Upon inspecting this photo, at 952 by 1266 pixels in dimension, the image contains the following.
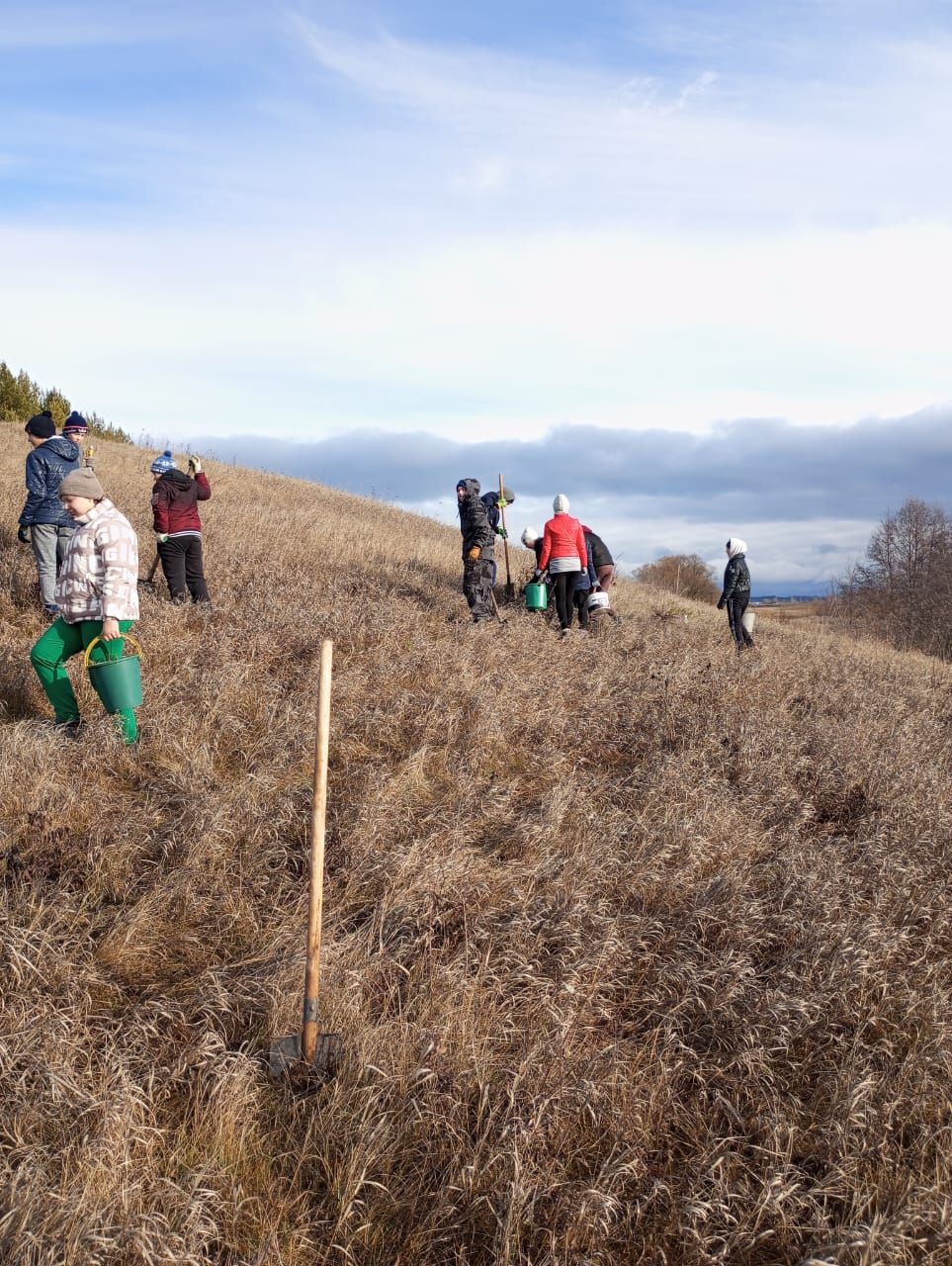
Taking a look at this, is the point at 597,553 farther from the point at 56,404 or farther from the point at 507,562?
the point at 56,404

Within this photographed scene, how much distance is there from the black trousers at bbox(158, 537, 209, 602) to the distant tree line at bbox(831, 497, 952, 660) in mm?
33837

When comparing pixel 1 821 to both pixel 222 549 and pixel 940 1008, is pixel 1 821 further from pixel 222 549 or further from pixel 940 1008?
pixel 222 549

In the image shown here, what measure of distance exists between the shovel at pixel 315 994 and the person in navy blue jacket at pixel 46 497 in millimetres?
5835

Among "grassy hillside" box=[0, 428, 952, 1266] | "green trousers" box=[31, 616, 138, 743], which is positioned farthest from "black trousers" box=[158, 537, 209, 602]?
"green trousers" box=[31, 616, 138, 743]

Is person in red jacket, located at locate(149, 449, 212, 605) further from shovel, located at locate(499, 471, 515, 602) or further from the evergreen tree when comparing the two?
the evergreen tree

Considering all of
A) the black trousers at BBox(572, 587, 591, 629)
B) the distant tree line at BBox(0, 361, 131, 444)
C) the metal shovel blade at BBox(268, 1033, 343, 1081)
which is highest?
the distant tree line at BBox(0, 361, 131, 444)

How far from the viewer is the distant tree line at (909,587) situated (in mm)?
40688

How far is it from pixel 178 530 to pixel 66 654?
3.47m

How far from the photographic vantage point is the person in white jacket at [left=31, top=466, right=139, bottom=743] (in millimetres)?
5473

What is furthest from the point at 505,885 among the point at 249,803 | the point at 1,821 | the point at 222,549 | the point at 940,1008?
the point at 222,549

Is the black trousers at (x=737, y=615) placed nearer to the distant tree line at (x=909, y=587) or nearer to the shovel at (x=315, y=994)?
the shovel at (x=315, y=994)

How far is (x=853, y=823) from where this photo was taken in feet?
19.7

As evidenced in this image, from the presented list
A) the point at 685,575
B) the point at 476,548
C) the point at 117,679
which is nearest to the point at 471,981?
the point at 117,679

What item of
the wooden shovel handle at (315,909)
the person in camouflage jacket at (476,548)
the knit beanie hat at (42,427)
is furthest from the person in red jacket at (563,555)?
the wooden shovel handle at (315,909)
